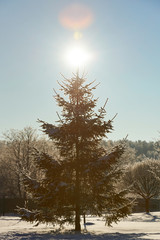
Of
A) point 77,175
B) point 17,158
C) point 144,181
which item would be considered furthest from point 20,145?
point 77,175

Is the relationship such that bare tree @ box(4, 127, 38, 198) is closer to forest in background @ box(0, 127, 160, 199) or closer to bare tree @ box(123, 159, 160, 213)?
forest in background @ box(0, 127, 160, 199)

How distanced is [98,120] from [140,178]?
32953 mm

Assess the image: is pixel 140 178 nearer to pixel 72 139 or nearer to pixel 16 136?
pixel 16 136

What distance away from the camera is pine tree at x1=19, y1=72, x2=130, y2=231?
16906 mm

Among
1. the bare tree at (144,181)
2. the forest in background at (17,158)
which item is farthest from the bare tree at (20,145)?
the bare tree at (144,181)

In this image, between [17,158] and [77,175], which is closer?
[77,175]

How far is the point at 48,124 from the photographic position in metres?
17.8

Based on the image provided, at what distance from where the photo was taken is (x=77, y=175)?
17.8 m

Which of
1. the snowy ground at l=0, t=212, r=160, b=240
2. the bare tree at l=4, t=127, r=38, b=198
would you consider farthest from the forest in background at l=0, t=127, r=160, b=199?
the snowy ground at l=0, t=212, r=160, b=240

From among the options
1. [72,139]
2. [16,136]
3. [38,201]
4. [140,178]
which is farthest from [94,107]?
[16,136]

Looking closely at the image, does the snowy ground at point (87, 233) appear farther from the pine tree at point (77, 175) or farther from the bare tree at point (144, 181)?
the bare tree at point (144, 181)

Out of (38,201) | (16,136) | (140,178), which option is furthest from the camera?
(16,136)

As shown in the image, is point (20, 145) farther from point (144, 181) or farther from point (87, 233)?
point (87, 233)

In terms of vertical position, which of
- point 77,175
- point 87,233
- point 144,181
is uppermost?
point 144,181
